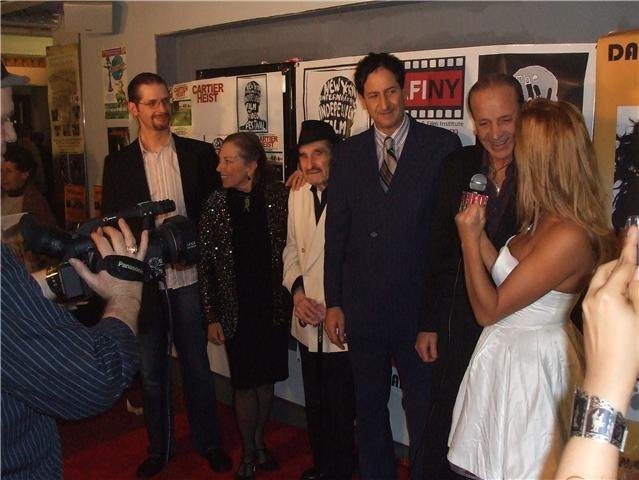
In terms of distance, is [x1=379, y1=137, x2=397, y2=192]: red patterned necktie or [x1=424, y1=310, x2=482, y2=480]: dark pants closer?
[x1=424, y1=310, x2=482, y2=480]: dark pants

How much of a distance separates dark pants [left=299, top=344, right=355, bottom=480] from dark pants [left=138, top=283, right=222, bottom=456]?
0.57 meters

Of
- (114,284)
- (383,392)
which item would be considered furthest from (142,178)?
(114,284)

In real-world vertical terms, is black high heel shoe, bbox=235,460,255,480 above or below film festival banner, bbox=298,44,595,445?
below

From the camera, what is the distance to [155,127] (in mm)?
3010

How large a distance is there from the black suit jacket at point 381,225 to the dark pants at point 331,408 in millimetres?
297

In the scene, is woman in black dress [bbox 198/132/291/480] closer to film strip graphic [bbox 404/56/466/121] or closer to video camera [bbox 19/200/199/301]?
film strip graphic [bbox 404/56/466/121]

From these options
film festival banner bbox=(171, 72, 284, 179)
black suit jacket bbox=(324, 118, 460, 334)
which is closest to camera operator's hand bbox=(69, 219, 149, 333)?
black suit jacket bbox=(324, 118, 460, 334)

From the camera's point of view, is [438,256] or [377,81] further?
[377,81]

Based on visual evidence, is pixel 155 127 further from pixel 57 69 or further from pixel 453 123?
pixel 57 69

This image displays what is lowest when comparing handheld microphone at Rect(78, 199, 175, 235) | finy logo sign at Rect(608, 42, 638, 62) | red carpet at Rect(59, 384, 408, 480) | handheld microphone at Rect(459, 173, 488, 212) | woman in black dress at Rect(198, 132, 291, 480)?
red carpet at Rect(59, 384, 408, 480)

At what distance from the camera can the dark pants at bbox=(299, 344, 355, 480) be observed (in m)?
2.67

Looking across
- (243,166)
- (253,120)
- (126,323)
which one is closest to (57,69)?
(253,120)

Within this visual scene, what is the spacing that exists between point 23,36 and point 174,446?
6.28 m

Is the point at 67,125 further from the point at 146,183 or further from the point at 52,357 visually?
the point at 52,357
